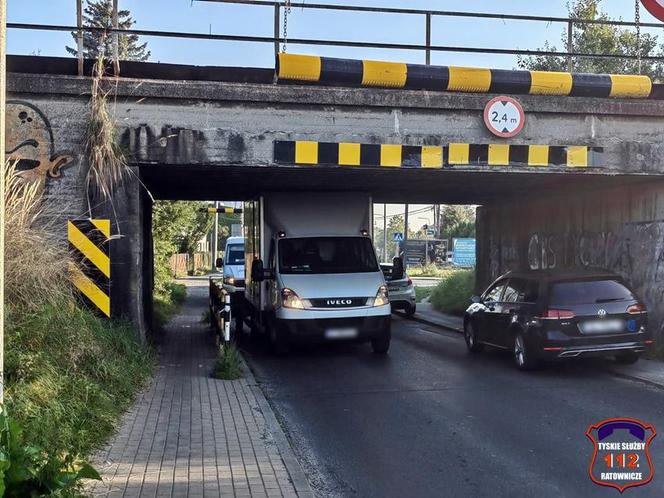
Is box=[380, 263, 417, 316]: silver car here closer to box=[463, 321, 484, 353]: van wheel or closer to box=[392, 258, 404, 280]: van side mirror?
box=[392, 258, 404, 280]: van side mirror

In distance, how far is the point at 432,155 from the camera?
36.4 feet

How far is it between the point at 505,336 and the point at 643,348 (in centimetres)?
202

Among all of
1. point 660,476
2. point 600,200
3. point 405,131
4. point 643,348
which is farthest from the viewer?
point 600,200

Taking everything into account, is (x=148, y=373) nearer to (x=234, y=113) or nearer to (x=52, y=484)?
(x=234, y=113)

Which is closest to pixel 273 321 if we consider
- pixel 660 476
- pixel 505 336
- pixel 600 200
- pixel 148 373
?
pixel 148 373

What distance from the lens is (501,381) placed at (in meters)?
9.88

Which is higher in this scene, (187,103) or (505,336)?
(187,103)

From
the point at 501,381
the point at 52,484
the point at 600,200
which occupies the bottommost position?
the point at 501,381

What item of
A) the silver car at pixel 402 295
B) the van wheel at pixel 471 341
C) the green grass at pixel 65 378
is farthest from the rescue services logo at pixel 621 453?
the silver car at pixel 402 295

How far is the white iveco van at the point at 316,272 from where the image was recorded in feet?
39.0

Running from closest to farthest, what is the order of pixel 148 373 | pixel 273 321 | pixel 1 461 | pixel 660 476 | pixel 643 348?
1. pixel 1 461
2. pixel 660 476
3. pixel 148 373
4. pixel 643 348
5. pixel 273 321

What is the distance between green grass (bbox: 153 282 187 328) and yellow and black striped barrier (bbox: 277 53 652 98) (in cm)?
873

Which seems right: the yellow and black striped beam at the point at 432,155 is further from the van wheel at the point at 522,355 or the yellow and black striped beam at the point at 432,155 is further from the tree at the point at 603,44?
the tree at the point at 603,44

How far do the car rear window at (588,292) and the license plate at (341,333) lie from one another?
332 cm
